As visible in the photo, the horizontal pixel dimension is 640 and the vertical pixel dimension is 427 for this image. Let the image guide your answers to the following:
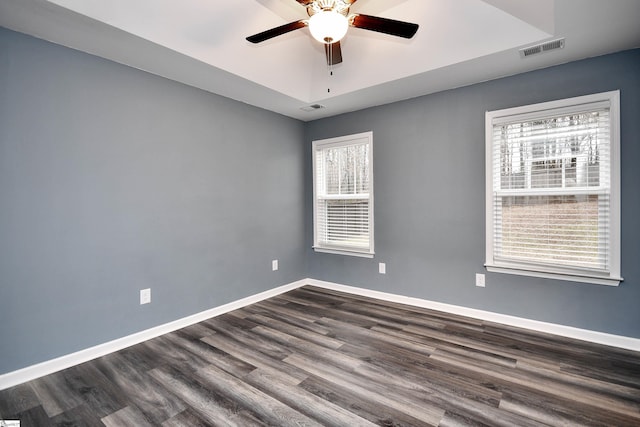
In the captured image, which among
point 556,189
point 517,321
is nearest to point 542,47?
point 556,189

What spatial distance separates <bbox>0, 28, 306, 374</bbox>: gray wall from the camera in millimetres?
2195

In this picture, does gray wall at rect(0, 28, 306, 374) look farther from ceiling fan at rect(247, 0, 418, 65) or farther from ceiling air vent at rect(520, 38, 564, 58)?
ceiling air vent at rect(520, 38, 564, 58)

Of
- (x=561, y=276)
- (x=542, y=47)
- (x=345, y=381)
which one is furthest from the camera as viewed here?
(x=561, y=276)

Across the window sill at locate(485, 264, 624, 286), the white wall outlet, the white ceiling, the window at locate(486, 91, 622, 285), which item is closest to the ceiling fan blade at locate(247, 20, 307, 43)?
the white ceiling

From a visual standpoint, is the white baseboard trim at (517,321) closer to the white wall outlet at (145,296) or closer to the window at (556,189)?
the window at (556,189)

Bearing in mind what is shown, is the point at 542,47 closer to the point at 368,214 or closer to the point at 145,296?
the point at 368,214

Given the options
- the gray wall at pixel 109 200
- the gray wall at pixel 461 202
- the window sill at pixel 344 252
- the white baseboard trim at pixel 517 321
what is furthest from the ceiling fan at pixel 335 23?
the white baseboard trim at pixel 517 321

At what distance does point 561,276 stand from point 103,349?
404 cm

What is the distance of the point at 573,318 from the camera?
2.78 meters

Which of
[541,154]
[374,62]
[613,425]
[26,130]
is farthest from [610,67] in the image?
[26,130]

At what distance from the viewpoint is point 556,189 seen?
282 centimetres

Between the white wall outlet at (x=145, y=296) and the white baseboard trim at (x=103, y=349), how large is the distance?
27 centimetres

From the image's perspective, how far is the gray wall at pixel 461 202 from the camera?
8.38 feet

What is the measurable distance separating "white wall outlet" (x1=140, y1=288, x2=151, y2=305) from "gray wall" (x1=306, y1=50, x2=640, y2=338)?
2.32 m
